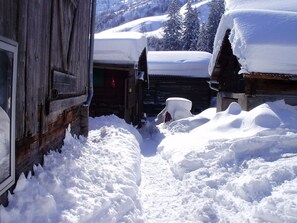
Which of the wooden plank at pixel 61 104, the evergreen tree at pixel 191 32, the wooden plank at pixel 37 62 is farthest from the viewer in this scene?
the evergreen tree at pixel 191 32

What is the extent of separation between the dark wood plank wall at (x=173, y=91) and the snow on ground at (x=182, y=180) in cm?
1496

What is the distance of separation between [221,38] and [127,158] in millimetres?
6619

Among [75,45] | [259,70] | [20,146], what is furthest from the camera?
[259,70]

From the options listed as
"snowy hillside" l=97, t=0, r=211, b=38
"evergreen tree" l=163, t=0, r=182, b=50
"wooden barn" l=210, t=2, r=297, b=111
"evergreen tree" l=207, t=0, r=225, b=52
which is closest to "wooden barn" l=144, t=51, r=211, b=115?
"wooden barn" l=210, t=2, r=297, b=111

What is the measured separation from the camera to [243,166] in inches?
216

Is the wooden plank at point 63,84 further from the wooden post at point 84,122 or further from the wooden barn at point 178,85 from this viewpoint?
the wooden barn at point 178,85

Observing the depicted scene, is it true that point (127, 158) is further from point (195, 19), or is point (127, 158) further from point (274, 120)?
point (195, 19)

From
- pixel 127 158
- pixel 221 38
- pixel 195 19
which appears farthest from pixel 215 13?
pixel 127 158

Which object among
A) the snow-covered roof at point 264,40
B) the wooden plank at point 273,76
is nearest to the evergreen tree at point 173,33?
the snow-covered roof at point 264,40

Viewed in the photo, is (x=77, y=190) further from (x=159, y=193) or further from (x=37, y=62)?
(x=159, y=193)

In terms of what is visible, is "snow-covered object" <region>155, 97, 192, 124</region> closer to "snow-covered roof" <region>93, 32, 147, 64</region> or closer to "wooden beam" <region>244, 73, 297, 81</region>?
"snow-covered roof" <region>93, 32, 147, 64</region>

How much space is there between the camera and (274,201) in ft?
12.9

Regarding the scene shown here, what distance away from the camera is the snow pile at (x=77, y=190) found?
2648mm

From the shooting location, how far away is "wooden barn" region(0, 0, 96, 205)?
243cm
